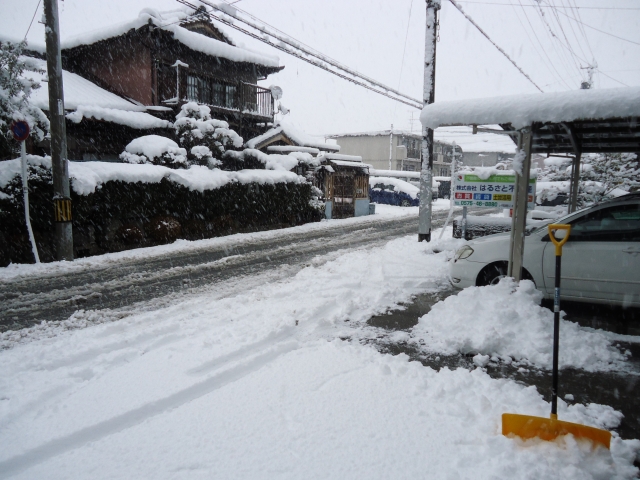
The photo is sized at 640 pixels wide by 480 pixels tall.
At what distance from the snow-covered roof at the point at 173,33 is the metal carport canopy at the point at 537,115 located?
1437 centimetres

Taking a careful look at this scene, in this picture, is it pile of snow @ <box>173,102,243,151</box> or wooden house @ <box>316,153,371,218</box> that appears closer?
pile of snow @ <box>173,102,243,151</box>

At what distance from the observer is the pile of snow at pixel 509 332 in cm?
408

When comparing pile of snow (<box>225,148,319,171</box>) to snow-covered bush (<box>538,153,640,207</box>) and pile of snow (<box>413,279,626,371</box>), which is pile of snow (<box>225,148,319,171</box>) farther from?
pile of snow (<box>413,279,626,371</box>)

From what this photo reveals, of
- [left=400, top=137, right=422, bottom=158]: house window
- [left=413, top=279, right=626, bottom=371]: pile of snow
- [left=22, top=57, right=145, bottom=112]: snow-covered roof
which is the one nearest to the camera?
[left=413, top=279, right=626, bottom=371]: pile of snow

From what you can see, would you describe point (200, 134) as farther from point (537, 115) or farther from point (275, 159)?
point (537, 115)

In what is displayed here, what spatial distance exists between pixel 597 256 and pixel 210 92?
62.0 feet

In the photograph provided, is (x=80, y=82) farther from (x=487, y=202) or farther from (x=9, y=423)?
(x=9, y=423)

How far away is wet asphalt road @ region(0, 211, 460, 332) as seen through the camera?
19.3 ft

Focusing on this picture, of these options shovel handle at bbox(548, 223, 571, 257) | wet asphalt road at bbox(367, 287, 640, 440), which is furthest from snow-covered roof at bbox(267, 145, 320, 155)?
shovel handle at bbox(548, 223, 571, 257)

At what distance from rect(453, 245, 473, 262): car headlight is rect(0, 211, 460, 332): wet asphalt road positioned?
3.48 metres

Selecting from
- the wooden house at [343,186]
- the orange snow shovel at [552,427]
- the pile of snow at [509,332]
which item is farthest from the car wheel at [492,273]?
the wooden house at [343,186]

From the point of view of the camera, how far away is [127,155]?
42.8 ft

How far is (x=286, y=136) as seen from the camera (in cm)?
2203

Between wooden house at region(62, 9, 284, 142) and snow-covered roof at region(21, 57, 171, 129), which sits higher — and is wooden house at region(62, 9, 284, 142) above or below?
above
